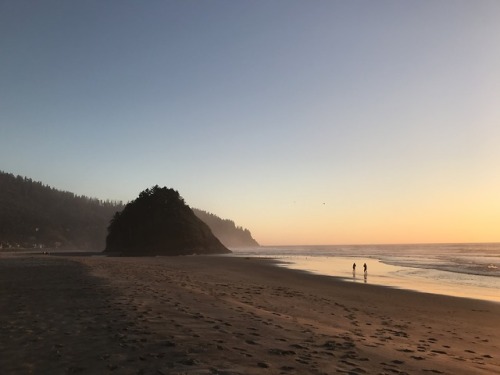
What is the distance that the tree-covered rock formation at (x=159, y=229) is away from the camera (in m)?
108

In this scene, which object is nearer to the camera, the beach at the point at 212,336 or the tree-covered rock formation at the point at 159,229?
the beach at the point at 212,336

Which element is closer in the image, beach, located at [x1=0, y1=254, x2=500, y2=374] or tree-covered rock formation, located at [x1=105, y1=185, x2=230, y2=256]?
beach, located at [x1=0, y1=254, x2=500, y2=374]

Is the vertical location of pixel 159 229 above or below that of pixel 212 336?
above

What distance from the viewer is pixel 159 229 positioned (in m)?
112

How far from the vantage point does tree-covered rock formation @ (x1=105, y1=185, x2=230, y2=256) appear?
10750 cm

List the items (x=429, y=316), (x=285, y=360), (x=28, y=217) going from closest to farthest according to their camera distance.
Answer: (x=285, y=360) → (x=429, y=316) → (x=28, y=217)

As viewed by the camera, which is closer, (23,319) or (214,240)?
(23,319)

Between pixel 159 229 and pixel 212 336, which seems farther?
pixel 159 229

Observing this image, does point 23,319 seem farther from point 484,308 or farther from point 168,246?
point 168,246

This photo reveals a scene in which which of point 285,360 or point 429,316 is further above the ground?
point 285,360

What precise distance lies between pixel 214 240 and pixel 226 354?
387 ft

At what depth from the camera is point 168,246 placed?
108 metres

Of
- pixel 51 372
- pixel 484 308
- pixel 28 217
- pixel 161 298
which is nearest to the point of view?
pixel 51 372

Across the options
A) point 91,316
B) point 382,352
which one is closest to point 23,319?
point 91,316
